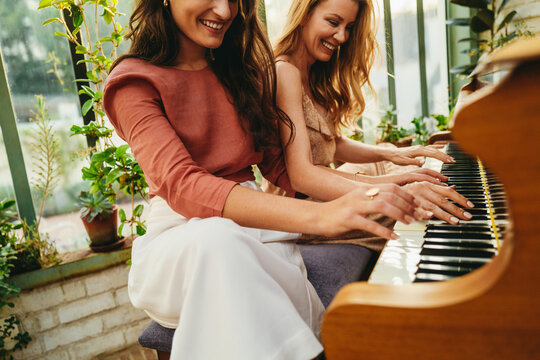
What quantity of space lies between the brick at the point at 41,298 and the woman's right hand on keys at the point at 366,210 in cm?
186

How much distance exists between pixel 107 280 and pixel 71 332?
33cm

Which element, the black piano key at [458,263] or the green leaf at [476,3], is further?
the green leaf at [476,3]

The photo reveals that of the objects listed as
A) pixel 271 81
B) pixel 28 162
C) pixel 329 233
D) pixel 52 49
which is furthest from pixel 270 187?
pixel 52 49

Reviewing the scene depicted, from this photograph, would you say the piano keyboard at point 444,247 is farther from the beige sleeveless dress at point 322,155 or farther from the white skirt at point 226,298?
the beige sleeveless dress at point 322,155

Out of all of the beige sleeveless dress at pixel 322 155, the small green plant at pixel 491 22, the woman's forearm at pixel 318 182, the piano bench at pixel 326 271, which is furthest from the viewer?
the small green plant at pixel 491 22

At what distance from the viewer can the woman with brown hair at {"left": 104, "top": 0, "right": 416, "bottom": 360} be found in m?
0.80

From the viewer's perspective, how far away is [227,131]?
1.37 meters

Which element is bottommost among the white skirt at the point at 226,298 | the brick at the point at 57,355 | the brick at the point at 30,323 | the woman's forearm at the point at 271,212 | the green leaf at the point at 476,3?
the brick at the point at 57,355

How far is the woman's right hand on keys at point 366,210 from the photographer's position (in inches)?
30.6

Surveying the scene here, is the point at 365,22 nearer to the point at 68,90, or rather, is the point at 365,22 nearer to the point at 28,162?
the point at 68,90

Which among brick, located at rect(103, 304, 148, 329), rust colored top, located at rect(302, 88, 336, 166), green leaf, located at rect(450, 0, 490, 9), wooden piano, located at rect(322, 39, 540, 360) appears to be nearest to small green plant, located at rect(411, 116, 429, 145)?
green leaf, located at rect(450, 0, 490, 9)

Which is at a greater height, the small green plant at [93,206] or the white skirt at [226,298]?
the white skirt at [226,298]

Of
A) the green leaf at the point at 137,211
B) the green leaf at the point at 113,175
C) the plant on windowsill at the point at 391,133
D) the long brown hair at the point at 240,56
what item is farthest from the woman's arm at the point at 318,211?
the plant on windowsill at the point at 391,133

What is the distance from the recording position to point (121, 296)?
2.32 metres
